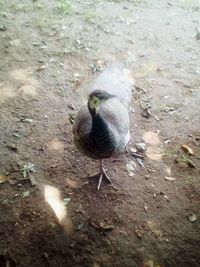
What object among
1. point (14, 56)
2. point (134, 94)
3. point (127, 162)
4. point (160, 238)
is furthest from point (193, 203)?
point (14, 56)

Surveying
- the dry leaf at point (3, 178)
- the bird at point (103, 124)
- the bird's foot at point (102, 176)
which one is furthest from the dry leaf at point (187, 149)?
the dry leaf at point (3, 178)

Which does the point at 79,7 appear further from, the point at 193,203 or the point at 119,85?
the point at 193,203

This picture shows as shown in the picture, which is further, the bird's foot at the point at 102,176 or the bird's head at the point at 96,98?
the bird's foot at the point at 102,176

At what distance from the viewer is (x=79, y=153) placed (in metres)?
→ 3.94

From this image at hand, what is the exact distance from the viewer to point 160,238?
126 inches

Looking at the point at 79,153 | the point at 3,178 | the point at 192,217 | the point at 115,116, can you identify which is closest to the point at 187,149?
the point at 192,217

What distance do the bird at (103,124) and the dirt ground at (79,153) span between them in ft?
1.38

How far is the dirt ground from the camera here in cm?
313

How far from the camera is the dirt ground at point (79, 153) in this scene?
313 cm

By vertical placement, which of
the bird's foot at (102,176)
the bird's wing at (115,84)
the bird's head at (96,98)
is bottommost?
the bird's foot at (102,176)

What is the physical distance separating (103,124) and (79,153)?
0.87m

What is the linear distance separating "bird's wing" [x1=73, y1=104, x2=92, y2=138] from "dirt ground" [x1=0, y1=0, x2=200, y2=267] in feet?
1.67

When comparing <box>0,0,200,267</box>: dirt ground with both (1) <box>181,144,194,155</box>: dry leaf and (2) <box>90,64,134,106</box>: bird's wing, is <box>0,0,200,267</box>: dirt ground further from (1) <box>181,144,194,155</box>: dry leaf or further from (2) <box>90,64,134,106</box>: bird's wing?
(2) <box>90,64,134,106</box>: bird's wing

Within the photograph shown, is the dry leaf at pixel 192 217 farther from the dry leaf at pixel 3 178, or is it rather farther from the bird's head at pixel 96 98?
the dry leaf at pixel 3 178
